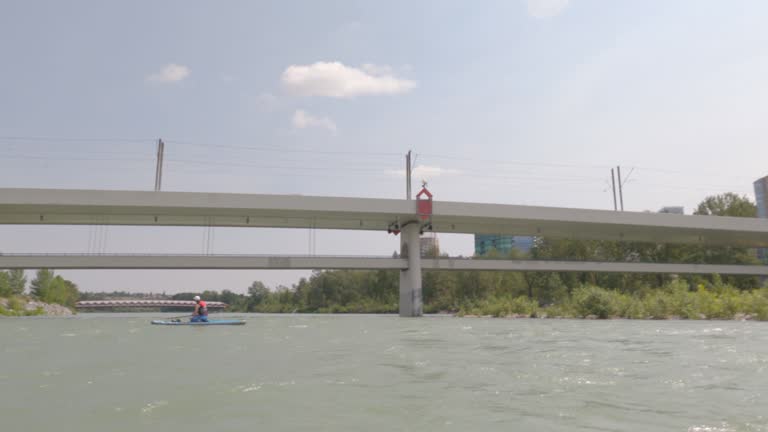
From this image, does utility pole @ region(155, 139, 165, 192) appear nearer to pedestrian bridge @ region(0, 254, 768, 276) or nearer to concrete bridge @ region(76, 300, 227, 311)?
pedestrian bridge @ region(0, 254, 768, 276)

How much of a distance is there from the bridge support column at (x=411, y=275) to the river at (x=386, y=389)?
78.6ft

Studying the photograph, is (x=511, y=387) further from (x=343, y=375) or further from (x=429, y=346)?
(x=429, y=346)

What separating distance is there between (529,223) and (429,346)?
2802cm

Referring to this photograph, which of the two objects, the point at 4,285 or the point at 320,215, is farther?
the point at 4,285

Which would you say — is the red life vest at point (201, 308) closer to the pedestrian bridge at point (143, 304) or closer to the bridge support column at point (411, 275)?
the bridge support column at point (411, 275)

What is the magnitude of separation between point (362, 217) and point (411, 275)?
527cm

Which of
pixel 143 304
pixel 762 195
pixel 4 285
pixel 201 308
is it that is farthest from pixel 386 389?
pixel 762 195

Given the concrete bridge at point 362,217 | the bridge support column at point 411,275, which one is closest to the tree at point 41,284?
the concrete bridge at point 362,217

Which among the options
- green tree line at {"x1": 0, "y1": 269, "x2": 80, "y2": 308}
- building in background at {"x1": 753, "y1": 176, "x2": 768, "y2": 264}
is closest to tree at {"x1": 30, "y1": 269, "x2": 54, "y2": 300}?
green tree line at {"x1": 0, "y1": 269, "x2": 80, "y2": 308}

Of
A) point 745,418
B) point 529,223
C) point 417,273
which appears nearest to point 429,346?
point 745,418

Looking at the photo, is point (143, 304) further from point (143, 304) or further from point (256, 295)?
point (256, 295)

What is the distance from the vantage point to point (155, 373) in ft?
25.7

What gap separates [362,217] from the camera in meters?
36.0

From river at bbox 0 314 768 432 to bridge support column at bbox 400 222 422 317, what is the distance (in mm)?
23952
